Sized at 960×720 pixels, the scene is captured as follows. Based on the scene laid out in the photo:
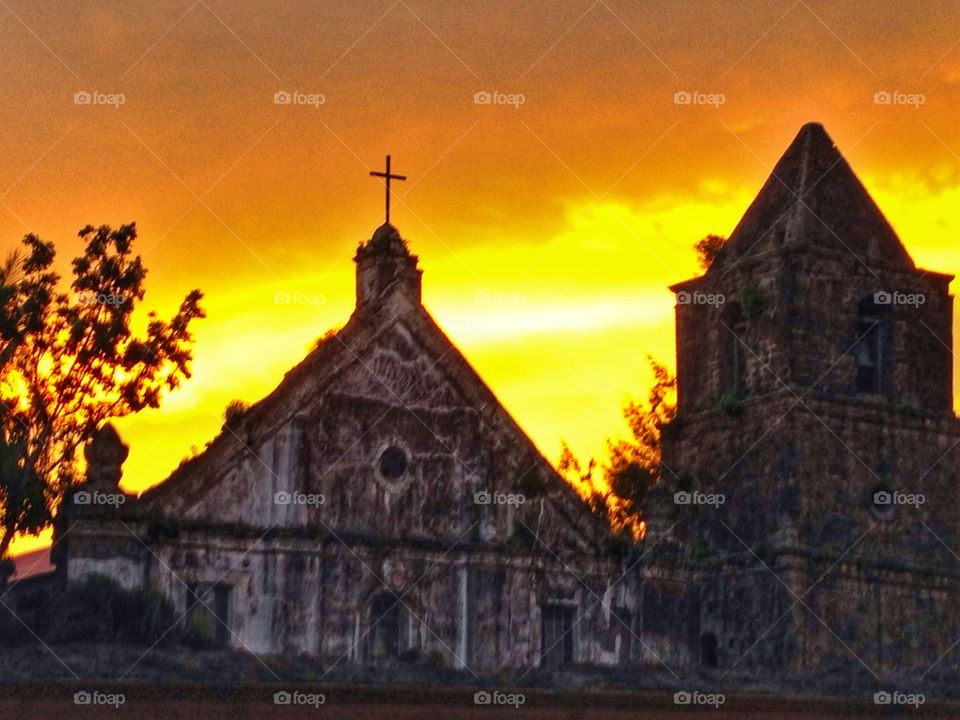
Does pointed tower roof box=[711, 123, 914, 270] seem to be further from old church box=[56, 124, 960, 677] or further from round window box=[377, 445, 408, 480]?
round window box=[377, 445, 408, 480]

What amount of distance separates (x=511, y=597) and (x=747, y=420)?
6072 millimetres

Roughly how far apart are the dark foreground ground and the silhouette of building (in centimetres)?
897

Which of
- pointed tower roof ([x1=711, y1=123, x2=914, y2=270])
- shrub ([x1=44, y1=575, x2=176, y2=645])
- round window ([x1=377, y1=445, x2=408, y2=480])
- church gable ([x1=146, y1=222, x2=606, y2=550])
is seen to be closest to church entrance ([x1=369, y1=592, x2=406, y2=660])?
church gable ([x1=146, y1=222, x2=606, y2=550])

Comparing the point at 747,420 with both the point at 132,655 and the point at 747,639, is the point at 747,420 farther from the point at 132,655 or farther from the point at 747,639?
the point at 132,655

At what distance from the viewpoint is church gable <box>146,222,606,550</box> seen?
105 feet

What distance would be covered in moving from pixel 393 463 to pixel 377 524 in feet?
3.29

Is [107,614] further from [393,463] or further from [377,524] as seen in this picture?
[393,463]

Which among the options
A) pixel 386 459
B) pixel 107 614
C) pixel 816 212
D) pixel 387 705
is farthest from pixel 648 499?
pixel 387 705

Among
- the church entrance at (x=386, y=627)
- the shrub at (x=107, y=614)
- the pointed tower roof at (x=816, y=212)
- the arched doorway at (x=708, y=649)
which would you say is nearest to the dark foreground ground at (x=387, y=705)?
the shrub at (x=107, y=614)

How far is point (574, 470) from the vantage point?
5397 centimetres

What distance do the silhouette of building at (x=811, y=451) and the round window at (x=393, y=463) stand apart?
4572mm

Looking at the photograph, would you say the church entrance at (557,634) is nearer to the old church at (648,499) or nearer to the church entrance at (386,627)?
the old church at (648,499)

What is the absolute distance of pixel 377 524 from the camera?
108 feet

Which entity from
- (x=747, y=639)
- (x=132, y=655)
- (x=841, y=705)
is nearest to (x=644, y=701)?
(x=841, y=705)
